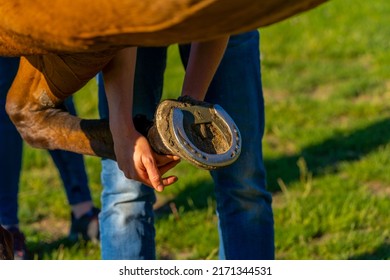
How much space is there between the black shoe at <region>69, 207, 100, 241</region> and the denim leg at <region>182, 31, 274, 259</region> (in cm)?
128

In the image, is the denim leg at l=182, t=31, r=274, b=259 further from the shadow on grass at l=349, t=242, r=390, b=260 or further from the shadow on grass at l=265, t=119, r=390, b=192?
the shadow on grass at l=265, t=119, r=390, b=192

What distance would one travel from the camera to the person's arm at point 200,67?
2758mm

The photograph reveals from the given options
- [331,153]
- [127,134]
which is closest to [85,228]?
[331,153]

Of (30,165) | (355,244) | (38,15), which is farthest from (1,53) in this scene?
(30,165)

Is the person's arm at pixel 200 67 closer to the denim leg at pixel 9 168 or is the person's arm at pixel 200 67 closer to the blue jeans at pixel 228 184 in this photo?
the blue jeans at pixel 228 184

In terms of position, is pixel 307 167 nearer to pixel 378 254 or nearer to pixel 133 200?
pixel 378 254

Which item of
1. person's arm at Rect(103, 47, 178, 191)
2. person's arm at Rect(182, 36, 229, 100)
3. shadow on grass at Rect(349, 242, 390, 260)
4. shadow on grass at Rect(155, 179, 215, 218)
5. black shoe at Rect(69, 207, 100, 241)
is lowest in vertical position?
shadow on grass at Rect(349, 242, 390, 260)

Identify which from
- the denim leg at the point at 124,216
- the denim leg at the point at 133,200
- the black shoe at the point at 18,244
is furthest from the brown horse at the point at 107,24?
the black shoe at the point at 18,244

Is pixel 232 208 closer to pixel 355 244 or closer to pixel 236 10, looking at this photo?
pixel 355 244

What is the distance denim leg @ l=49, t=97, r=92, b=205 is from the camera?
15.2 ft

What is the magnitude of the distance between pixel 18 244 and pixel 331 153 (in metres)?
2.09

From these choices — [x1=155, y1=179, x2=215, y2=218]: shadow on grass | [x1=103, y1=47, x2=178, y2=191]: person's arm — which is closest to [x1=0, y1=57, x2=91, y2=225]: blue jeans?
[x1=155, y1=179, x2=215, y2=218]: shadow on grass

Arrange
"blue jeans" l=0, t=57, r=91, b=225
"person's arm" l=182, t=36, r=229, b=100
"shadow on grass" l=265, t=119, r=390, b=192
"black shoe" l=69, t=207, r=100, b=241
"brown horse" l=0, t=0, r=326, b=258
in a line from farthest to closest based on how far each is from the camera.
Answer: "shadow on grass" l=265, t=119, r=390, b=192 < "black shoe" l=69, t=207, r=100, b=241 < "blue jeans" l=0, t=57, r=91, b=225 < "person's arm" l=182, t=36, r=229, b=100 < "brown horse" l=0, t=0, r=326, b=258

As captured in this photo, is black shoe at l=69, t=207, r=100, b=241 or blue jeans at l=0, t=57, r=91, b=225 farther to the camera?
black shoe at l=69, t=207, r=100, b=241
